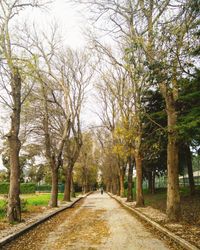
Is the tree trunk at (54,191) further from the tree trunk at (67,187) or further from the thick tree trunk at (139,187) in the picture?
the tree trunk at (67,187)

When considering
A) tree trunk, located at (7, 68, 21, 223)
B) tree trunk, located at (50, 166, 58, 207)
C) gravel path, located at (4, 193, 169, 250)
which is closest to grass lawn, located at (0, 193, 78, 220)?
tree trunk, located at (50, 166, 58, 207)

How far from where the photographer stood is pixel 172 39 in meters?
9.34

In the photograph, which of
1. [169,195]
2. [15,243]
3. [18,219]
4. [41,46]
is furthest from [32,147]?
[15,243]

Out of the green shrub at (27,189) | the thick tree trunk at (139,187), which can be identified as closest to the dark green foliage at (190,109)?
the thick tree trunk at (139,187)

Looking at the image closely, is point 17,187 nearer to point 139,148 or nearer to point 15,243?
point 15,243

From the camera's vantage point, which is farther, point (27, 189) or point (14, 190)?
point (27, 189)

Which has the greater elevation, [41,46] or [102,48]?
[41,46]

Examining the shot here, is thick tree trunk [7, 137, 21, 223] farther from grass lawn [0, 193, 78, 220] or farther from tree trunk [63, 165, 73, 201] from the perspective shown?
tree trunk [63, 165, 73, 201]

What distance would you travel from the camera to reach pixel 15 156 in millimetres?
14586

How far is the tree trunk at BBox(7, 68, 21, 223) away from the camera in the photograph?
45.5ft

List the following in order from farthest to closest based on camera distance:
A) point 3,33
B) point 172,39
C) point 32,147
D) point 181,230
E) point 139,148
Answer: point 32,147 < point 139,148 < point 3,33 < point 181,230 < point 172,39

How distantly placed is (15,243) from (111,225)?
15.6ft

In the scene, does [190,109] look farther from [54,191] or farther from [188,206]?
[54,191]

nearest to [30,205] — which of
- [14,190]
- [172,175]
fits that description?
[14,190]
